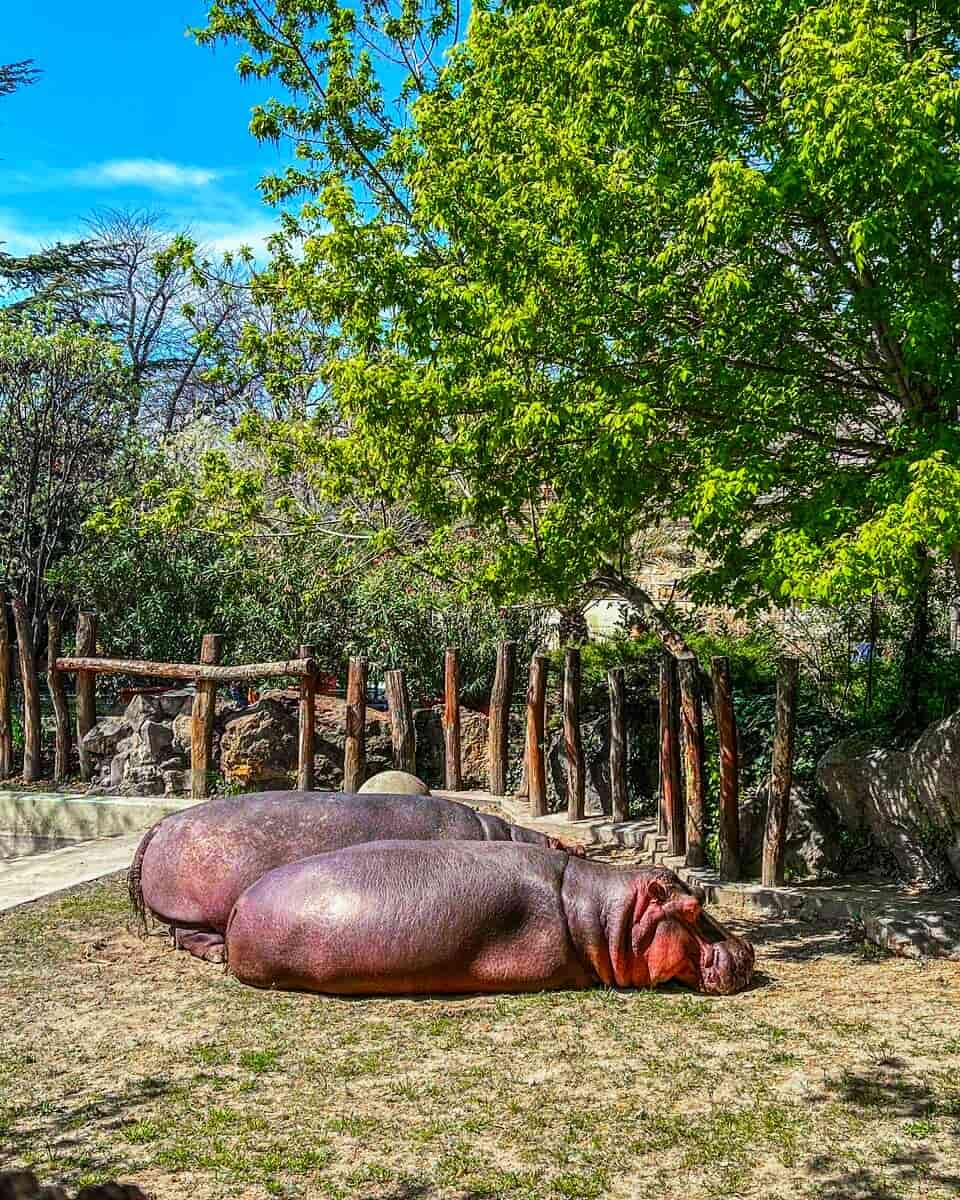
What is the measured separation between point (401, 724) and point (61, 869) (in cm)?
367

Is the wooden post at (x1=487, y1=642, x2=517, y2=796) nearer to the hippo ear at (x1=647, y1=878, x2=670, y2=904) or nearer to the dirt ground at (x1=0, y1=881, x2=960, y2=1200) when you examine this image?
the dirt ground at (x1=0, y1=881, x2=960, y2=1200)

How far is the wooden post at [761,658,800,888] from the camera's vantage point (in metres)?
8.64

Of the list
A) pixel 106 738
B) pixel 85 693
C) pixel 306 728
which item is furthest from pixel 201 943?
pixel 85 693

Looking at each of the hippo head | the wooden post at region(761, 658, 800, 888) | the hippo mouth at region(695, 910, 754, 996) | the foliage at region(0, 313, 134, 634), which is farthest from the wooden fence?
the foliage at region(0, 313, 134, 634)

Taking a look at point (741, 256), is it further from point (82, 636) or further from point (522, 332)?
point (82, 636)

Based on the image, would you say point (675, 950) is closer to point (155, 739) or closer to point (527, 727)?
point (527, 727)

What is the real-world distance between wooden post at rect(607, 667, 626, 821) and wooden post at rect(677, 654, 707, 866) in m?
1.12

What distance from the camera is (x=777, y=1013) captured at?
248 inches

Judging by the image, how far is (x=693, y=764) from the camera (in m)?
9.17

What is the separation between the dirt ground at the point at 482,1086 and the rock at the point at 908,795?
1.73 m

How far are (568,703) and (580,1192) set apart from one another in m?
6.88

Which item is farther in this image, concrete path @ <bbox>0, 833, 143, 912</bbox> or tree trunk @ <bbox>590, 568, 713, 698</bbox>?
tree trunk @ <bbox>590, 568, 713, 698</bbox>

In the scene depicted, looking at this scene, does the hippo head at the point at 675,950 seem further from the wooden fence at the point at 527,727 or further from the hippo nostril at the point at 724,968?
the wooden fence at the point at 527,727

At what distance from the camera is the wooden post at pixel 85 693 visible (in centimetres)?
1326
